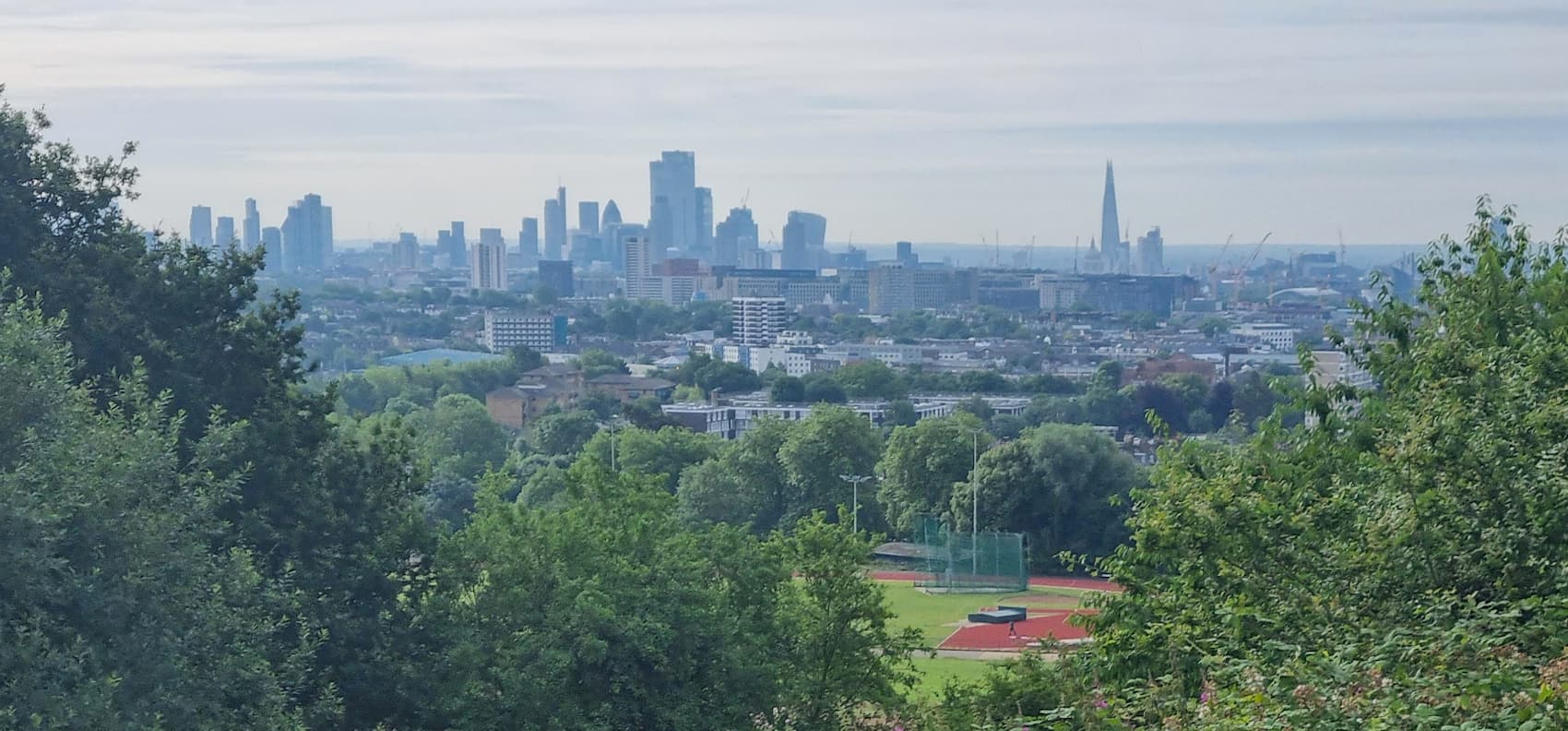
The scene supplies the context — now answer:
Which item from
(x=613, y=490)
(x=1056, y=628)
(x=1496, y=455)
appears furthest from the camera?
(x=1056, y=628)

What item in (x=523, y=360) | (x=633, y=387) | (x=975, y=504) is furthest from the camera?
(x=523, y=360)

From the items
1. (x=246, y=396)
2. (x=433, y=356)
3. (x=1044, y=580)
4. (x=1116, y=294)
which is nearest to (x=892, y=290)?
(x=1116, y=294)

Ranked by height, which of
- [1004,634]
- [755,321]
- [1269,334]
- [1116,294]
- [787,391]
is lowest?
[1004,634]

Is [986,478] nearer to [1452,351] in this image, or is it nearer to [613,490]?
[613,490]

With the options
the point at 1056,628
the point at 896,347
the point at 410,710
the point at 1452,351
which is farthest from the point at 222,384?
the point at 896,347

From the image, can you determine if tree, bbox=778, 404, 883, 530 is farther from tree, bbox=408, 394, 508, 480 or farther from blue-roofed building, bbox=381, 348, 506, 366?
blue-roofed building, bbox=381, 348, 506, 366

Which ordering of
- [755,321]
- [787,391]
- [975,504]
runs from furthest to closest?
1. [755,321]
2. [787,391]
3. [975,504]

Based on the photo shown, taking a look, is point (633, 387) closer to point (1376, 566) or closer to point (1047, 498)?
point (1047, 498)
